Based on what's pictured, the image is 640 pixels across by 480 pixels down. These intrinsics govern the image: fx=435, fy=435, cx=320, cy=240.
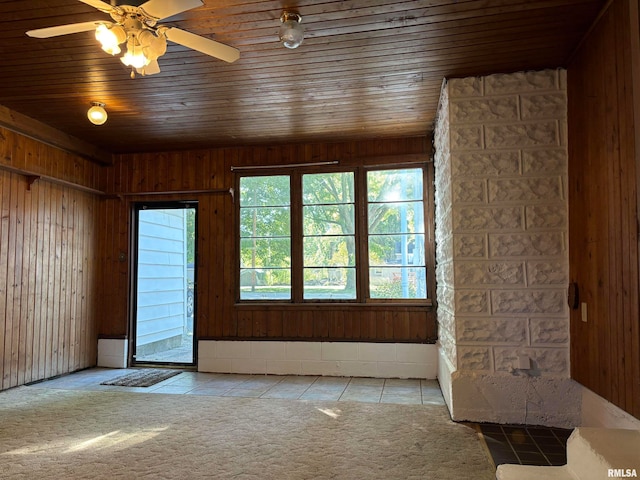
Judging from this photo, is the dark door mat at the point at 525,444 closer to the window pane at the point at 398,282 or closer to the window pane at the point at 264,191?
the window pane at the point at 398,282

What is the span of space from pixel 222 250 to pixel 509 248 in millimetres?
3333

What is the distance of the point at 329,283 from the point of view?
5.14 metres

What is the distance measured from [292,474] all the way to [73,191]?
4.37 meters

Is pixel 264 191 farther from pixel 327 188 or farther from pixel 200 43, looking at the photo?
pixel 200 43

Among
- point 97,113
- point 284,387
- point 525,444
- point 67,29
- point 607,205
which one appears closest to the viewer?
point 67,29

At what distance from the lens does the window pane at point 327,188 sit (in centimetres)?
520

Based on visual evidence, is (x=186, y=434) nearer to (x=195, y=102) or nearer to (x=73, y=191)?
(x=195, y=102)

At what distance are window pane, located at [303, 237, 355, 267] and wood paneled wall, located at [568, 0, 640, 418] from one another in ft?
7.94

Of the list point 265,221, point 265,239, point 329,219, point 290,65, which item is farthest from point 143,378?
point 290,65

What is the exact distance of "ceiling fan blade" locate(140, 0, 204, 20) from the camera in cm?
209

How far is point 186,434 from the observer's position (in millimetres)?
3178

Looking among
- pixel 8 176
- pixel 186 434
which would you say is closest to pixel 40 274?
pixel 8 176

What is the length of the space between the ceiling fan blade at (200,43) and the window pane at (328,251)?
111 inches

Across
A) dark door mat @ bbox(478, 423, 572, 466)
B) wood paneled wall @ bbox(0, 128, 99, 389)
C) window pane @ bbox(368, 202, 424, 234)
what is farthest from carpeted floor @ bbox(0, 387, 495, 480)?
window pane @ bbox(368, 202, 424, 234)
